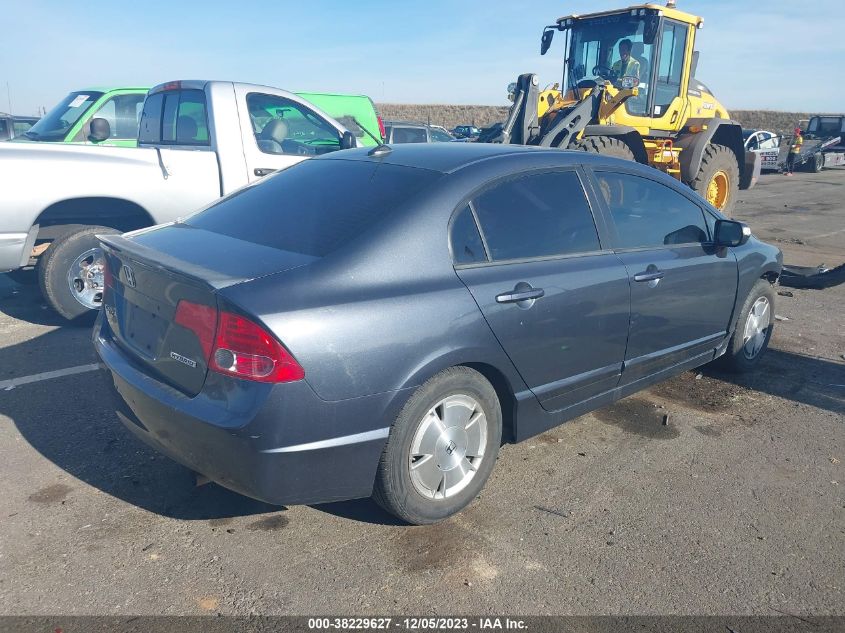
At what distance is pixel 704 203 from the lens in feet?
15.7

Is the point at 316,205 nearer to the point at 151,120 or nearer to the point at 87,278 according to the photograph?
the point at 87,278

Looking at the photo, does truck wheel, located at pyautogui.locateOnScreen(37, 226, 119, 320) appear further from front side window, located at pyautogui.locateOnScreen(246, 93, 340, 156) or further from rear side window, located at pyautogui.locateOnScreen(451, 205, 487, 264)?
rear side window, located at pyautogui.locateOnScreen(451, 205, 487, 264)

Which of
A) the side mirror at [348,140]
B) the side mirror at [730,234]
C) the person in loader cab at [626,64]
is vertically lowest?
the side mirror at [730,234]

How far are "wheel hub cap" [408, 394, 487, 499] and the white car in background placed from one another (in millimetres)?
24990

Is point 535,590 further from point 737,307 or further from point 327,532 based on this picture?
point 737,307

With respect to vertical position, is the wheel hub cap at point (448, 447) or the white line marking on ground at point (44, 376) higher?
the wheel hub cap at point (448, 447)

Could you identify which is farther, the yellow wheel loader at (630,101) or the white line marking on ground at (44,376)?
the yellow wheel loader at (630,101)

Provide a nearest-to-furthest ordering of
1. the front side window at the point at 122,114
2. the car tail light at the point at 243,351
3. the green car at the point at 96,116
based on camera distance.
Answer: the car tail light at the point at 243,351 → the green car at the point at 96,116 → the front side window at the point at 122,114

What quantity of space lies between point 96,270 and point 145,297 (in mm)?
3480

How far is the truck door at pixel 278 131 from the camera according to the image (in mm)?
6648

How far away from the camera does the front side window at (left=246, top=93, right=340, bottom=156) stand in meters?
6.79

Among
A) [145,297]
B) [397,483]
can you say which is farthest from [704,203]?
[145,297]

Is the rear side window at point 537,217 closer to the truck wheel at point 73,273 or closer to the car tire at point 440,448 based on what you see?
the car tire at point 440,448

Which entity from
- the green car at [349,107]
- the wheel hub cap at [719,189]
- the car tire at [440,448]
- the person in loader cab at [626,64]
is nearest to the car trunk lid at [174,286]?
the car tire at [440,448]
